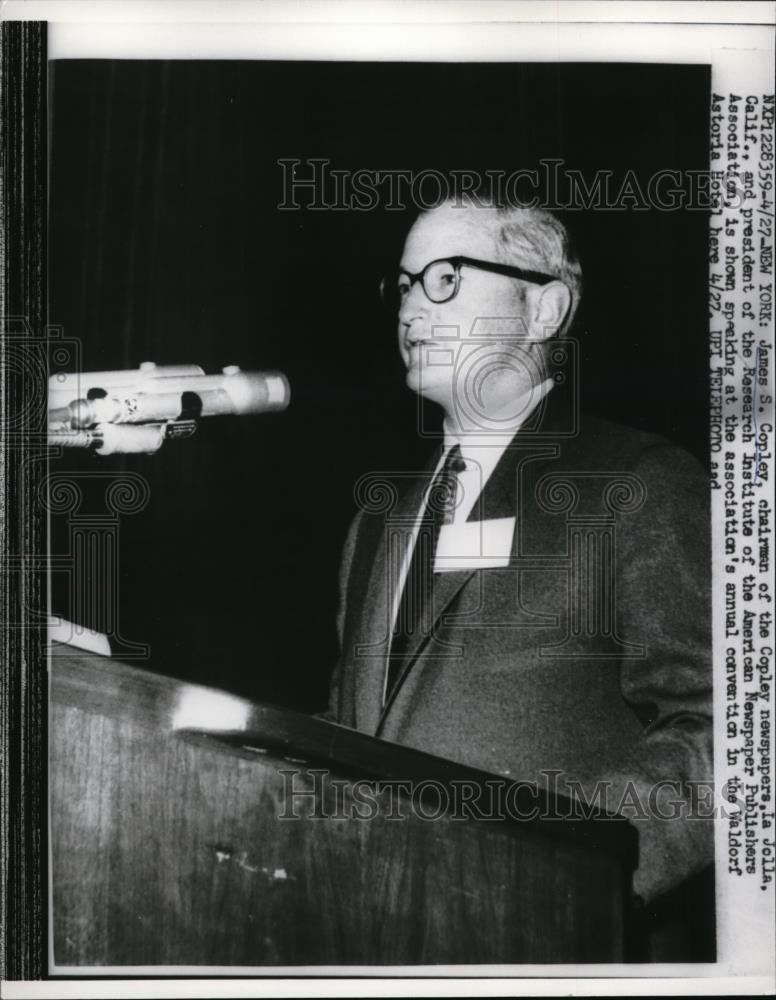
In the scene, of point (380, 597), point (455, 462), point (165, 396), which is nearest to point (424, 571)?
point (380, 597)

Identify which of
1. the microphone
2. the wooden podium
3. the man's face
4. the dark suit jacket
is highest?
the man's face

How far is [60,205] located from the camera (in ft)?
5.93

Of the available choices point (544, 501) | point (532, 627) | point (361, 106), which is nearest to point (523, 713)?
point (532, 627)

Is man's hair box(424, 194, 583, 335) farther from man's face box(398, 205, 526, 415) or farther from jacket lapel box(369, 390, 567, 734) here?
jacket lapel box(369, 390, 567, 734)

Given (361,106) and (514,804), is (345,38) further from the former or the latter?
(514,804)

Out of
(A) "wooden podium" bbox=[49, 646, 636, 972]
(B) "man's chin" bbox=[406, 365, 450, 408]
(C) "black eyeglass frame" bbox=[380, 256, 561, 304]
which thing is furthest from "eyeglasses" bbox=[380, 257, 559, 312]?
(A) "wooden podium" bbox=[49, 646, 636, 972]

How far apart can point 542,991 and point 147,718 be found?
83 cm

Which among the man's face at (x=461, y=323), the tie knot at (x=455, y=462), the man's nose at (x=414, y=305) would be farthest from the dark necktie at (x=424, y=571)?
the man's nose at (x=414, y=305)

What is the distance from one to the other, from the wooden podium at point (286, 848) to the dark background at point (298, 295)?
14cm

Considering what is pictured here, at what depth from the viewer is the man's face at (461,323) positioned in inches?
69.3

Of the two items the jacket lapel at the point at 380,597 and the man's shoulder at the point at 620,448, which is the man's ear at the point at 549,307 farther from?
the jacket lapel at the point at 380,597

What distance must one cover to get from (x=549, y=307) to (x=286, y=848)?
101 cm

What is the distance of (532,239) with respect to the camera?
1772mm

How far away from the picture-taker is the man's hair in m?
1.77
